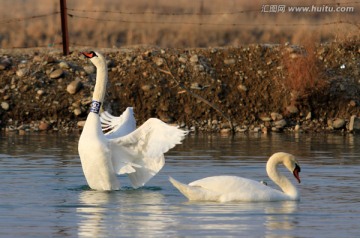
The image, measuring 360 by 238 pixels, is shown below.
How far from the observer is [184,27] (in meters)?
38.8

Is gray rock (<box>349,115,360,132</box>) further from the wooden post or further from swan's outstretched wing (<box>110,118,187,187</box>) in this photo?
swan's outstretched wing (<box>110,118,187,187</box>)

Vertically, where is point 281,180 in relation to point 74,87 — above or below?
below

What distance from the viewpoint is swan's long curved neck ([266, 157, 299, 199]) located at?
589 inches

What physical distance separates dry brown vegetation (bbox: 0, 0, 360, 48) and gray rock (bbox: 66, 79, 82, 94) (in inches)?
188

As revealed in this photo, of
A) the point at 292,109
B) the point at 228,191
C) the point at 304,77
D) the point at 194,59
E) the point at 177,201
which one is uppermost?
the point at 194,59

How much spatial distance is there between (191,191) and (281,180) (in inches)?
59.6

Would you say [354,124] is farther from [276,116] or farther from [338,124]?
[276,116]

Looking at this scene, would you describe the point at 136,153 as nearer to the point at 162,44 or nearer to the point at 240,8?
the point at 162,44

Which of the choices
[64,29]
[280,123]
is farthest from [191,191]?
[64,29]

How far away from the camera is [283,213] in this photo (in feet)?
44.7

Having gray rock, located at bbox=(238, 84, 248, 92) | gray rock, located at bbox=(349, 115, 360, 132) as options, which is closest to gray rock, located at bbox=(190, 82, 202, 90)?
gray rock, located at bbox=(238, 84, 248, 92)

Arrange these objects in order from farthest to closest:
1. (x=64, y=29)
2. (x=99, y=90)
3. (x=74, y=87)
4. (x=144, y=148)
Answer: (x=64, y=29) → (x=74, y=87) → (x=99, y=90) → (x=144, y=148)

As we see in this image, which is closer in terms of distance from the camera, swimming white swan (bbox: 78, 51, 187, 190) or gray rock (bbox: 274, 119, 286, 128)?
swimming white swan (bbox: 78, 51, 187, 190)

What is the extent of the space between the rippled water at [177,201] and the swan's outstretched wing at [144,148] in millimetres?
287
